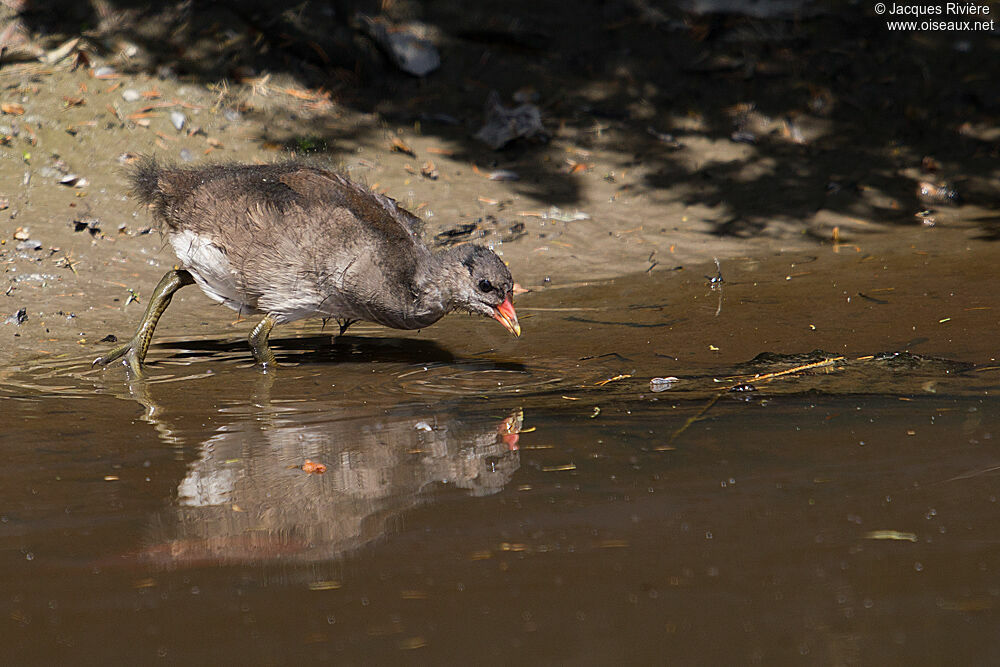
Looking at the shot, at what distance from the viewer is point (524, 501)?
11.8 feet

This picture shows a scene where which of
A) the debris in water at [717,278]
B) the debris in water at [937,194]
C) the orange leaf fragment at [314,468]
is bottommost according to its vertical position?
the debris in water at [717,278]

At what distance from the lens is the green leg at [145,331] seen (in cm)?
580

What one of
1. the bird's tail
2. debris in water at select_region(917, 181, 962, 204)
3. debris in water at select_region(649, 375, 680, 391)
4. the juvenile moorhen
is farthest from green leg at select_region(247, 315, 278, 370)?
debris in water at select_region(917, 181, 962, 204)

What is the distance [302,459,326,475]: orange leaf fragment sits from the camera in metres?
4.01

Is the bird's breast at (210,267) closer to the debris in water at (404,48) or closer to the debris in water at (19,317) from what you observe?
the debris in water at (19,317)

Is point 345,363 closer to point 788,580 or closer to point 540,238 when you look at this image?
point 540,238

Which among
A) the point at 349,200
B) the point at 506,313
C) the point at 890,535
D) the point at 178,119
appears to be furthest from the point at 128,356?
the point at 178,119

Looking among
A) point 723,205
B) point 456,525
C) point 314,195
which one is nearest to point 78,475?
point 456,525

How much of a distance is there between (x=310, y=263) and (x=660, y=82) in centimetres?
628

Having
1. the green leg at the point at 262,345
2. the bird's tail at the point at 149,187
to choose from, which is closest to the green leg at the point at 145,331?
the bird's tail at the point at 149,187

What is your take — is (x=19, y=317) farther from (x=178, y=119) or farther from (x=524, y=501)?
(x=524, y=501)

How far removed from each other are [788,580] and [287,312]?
3.65m

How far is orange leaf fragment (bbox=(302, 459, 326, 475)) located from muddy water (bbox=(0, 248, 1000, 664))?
40mm

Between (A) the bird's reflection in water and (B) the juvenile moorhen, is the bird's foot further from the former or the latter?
(A) the bird's reflection in water
